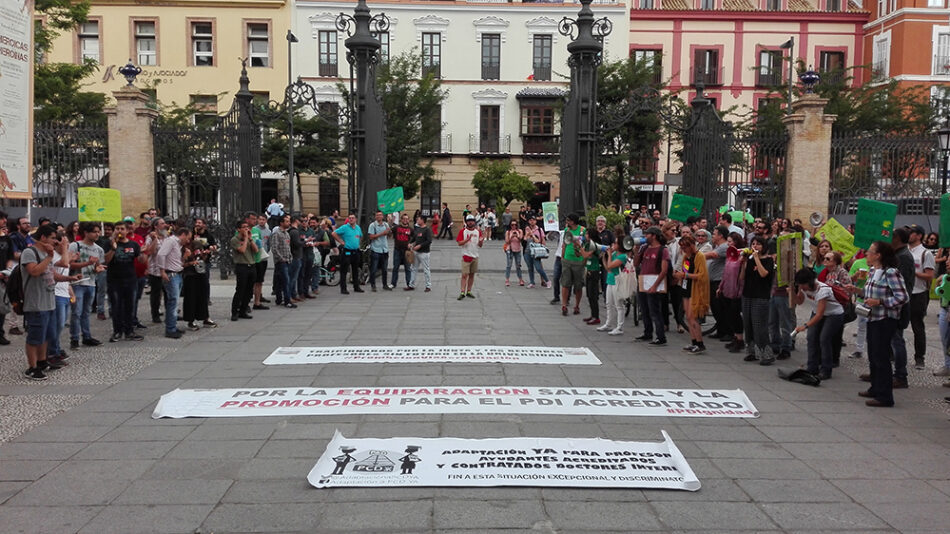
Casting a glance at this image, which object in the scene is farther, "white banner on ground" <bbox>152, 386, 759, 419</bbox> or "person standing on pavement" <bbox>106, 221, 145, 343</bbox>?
"person standing on pavement" <bbox>106, 221, 145, 343</bbox>

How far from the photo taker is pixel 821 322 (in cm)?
829

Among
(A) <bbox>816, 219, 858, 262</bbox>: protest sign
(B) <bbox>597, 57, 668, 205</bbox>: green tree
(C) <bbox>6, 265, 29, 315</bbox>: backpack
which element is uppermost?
(B) <bbox>597, 57, 668, 205</bbox>: green tree

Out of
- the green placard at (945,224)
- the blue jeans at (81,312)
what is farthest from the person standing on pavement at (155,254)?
the green placard at (945,224)

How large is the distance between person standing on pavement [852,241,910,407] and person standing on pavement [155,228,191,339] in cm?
854

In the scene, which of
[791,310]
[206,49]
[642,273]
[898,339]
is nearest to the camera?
[898,339]

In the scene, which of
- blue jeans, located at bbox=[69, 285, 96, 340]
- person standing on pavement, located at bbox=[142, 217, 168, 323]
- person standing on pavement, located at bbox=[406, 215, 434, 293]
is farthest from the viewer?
person standing on pavement, located at bbox=[406, 215, 434, 293]

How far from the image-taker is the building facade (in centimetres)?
4047

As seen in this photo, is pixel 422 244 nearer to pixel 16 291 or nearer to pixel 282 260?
pixel 282 260

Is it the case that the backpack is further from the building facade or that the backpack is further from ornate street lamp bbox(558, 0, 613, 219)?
the building facade

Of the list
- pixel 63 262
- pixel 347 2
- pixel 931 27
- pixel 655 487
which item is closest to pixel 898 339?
pixel 655 487

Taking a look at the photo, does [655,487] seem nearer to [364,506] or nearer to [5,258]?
[364,506]

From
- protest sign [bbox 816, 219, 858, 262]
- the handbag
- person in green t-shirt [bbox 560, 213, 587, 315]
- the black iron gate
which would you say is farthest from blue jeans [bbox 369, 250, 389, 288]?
protest sign [bbox 816, 219, 858, 262]

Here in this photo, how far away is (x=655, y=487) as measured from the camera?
4844 mm

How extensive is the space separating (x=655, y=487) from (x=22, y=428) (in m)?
5.04
